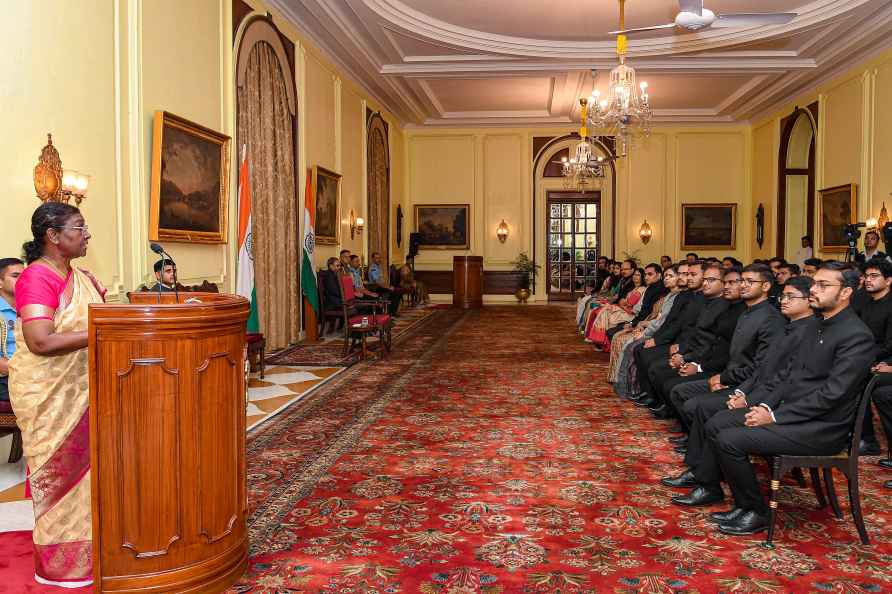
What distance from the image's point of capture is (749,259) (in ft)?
63.0

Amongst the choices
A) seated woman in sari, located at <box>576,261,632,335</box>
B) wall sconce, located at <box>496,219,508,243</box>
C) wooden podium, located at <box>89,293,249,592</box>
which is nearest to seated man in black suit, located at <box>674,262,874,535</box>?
wooden podium, located at <box>89,293,249,592</box>

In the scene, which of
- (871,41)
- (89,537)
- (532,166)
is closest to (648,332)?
(89,537)

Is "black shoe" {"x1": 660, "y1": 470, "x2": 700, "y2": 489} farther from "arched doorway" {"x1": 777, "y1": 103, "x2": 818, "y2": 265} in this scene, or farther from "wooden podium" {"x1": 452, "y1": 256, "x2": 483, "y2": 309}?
"wooden podium" {"x1": 452, "y1": 256, "x2": 483, "y2": 309}

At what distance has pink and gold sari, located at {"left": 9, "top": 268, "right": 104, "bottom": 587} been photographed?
3.05 metres

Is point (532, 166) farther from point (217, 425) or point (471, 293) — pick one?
point (217, 425)

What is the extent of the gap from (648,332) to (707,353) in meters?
1.61

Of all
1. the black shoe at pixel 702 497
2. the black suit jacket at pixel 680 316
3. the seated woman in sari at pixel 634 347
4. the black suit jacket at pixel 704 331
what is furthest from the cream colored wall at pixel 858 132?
the black shoe at pixel 702 497

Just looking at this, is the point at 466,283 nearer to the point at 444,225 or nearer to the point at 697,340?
the point at 444,225

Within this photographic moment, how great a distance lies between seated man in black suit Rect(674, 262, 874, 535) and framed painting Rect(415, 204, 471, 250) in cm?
1626

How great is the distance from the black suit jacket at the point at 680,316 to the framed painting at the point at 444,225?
13.3m

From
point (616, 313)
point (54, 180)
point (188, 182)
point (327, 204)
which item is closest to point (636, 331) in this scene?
point (616, 313)

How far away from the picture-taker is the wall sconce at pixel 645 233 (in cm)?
1947

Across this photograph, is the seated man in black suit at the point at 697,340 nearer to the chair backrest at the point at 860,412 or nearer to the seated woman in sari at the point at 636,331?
the seated woman in sari at the point at 636,331

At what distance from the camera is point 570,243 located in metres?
20.3
